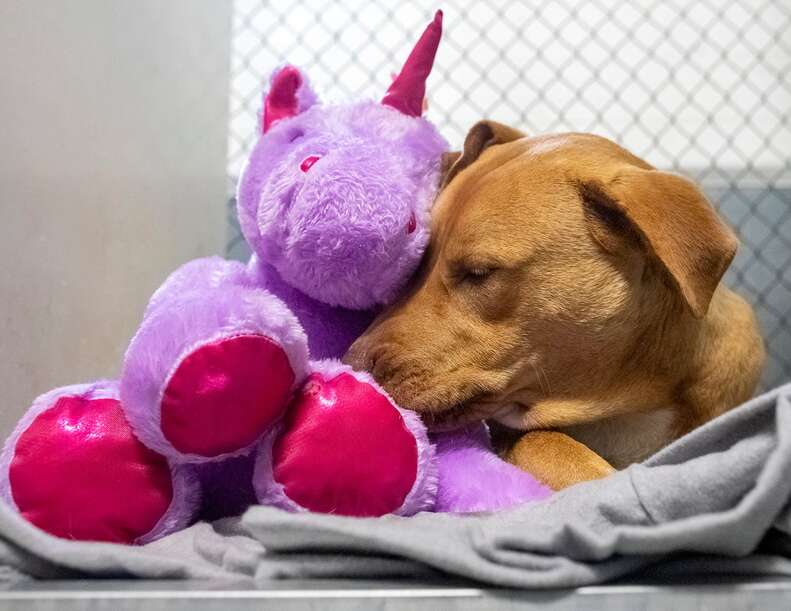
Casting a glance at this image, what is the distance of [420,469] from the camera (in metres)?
0.85

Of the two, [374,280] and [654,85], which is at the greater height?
[654,85]

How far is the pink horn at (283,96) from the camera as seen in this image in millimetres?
1127

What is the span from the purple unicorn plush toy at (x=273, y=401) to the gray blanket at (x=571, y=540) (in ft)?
0.33

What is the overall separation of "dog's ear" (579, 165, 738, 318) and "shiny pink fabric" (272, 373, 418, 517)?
1.31ft

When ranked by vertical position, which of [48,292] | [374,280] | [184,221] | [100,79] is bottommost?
[184,221]

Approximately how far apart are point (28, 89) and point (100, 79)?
326 mm

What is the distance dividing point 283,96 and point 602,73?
5.13 ft

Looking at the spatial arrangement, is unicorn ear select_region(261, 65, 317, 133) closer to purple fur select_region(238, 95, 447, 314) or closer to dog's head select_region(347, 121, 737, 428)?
purple fur select_region(238, 95, 447, 314)

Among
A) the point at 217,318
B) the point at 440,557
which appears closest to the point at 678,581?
the point at 440,557

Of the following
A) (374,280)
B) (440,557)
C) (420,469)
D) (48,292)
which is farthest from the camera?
(48,292)

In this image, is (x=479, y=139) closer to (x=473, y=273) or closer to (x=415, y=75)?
(x=415, y=75)

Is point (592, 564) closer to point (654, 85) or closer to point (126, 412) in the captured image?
point (126, 412)

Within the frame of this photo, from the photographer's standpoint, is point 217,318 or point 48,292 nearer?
point 217,318

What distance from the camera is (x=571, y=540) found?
0.62 metres
